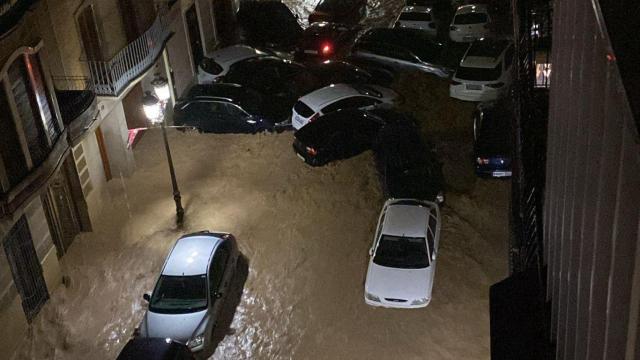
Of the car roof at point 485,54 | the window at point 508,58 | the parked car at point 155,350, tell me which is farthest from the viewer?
the car roof at point 485,54

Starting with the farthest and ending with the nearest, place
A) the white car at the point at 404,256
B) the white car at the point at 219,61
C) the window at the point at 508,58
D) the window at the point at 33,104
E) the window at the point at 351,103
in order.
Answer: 1. the white car at the point at 219,61
2. the window at the point at 508,58
3. the window at the point at 351,103
4. the white car at the point at 404,256
5. the window at the point at 33,104

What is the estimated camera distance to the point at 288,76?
2395 centimetres

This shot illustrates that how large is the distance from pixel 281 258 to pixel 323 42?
462 inches

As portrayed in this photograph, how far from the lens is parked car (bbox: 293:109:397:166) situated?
1936 cm

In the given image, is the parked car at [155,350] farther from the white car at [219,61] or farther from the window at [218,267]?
the white car at [219,61]

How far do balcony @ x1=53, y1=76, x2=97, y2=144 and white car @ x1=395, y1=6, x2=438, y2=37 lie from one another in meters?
14.0

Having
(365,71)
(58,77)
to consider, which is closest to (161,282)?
(58,77)

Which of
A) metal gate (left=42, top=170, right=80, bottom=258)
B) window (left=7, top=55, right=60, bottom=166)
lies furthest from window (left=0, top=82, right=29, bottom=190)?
metal gate (left=42, top=170, right=80, bottom=258)

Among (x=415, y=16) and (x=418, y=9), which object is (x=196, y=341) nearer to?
(x=415, y=16)

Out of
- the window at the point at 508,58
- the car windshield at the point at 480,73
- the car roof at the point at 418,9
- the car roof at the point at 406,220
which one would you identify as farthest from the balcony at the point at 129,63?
the car roof at the point at 418,9

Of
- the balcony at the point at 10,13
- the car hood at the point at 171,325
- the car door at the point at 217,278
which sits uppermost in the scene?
the balcony at the point at 10,13

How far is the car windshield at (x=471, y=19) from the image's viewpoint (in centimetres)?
2616

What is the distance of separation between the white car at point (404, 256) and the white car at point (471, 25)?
1210 centimetres

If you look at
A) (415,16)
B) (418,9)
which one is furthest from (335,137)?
(418,9)
